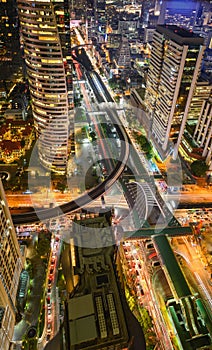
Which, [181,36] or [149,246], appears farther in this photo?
[181,36]

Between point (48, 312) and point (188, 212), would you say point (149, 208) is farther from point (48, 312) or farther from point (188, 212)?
point (48, 312)

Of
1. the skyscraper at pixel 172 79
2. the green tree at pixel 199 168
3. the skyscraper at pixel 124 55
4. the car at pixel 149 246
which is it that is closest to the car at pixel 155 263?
the car at pixel 149 246

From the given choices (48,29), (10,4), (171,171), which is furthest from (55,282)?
(10,4)

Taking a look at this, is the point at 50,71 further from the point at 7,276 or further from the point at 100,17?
the point at 100,17

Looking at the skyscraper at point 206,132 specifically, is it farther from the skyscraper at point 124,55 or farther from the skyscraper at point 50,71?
the skyscraper at point 124,55

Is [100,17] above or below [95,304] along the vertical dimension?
above

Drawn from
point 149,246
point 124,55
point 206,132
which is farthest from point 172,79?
point 124,55

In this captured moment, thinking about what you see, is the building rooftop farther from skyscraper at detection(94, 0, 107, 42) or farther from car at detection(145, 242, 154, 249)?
skyscraper at detection(94, 0, 107, 42)
